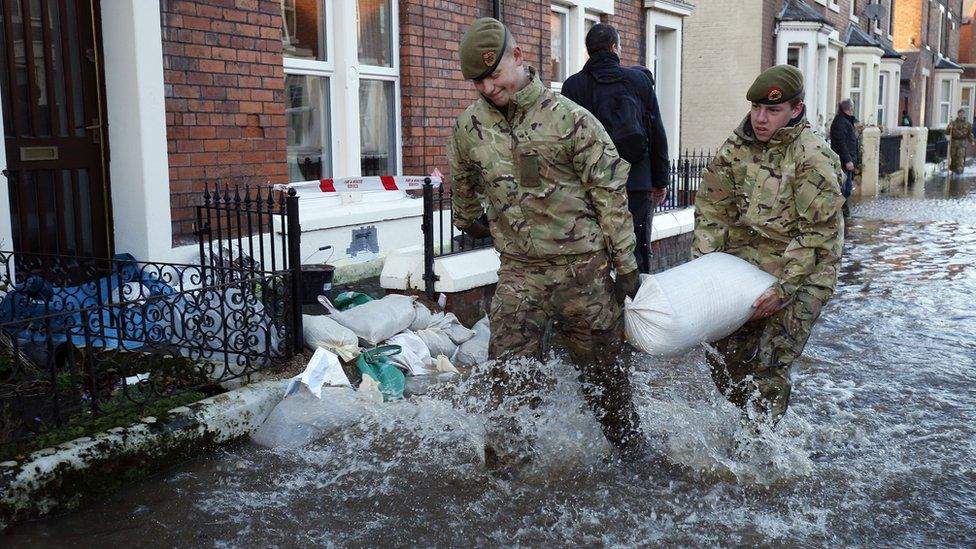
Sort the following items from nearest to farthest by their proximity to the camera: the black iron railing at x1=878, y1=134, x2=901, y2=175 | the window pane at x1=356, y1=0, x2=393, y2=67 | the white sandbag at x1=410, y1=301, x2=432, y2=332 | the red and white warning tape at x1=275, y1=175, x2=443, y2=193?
1. the white sandbag at x1=410, y1=301, x2=432, y2=332
2. the red and white warning tape at x1=275, y1=175, x2=443, y2=193
3. the window pane at x1=356, y1=0, x2=393, y2=67
4. the black iron railing at x1=878, y1=134, x2=901, y2=175

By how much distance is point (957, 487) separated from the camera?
165 inches

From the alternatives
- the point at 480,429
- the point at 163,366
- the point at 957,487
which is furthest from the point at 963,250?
the point at 163,366

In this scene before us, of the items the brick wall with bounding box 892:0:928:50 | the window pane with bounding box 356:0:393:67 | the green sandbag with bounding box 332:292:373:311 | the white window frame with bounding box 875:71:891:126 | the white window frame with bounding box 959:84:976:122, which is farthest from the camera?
the white window frame with bounding box 959:84:976:122

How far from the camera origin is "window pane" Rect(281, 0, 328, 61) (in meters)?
7.44

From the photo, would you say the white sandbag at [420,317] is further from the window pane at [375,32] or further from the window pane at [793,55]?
the window pane at [793,55]

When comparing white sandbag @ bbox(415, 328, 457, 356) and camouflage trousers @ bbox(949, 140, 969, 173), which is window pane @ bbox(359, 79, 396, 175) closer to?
white sandbag @ bbox(415, 328, 457, 356)

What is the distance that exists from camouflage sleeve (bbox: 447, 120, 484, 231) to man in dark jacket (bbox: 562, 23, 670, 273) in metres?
1.94

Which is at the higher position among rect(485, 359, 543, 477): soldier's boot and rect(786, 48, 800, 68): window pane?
rect(786, 48, 800, 68): window pane

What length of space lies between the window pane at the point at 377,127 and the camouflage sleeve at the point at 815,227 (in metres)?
4.90

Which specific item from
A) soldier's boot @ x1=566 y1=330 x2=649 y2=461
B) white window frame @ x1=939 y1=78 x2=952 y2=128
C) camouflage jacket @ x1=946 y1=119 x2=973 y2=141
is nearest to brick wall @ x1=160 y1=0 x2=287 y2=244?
soldier's boot @ x1=566 y1=330 x2=649 y2=461

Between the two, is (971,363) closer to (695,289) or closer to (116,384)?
(695,289)

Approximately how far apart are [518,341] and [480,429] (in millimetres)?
644

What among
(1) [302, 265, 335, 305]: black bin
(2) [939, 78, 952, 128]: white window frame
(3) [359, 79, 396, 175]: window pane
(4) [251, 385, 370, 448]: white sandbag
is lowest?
(4) [251, 385, 370, 448]: white sandbag

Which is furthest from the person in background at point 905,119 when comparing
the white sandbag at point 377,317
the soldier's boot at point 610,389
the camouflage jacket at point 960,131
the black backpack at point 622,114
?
the soldier's boot at point 610,389
